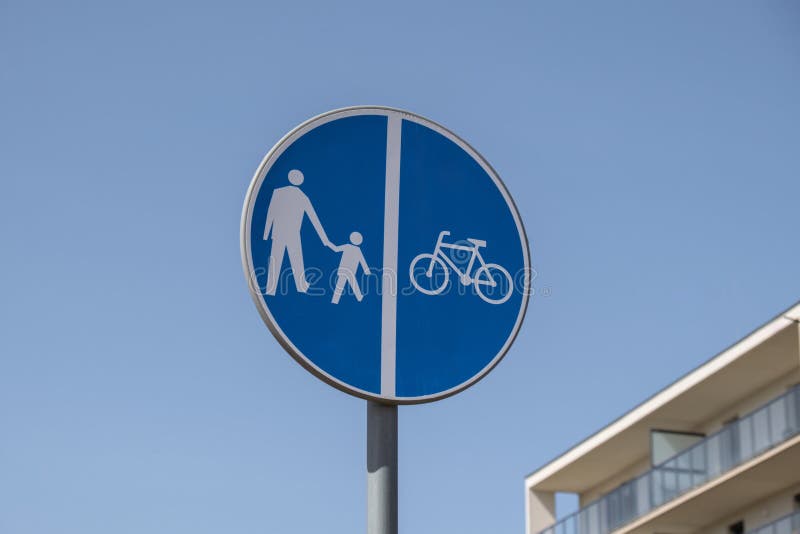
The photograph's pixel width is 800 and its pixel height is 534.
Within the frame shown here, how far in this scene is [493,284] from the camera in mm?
3842

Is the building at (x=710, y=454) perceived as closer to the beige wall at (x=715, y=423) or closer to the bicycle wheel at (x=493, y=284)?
the beige wall at (x=715, y=423)

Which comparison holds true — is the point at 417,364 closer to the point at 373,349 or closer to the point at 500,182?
the point at 373,349

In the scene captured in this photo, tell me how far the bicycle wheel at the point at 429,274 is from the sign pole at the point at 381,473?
1.18ft

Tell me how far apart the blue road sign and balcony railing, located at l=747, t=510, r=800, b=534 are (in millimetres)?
23783

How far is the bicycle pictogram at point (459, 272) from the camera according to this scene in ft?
12.1

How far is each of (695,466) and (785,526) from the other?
438 centimetres

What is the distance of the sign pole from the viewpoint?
3.34 metres

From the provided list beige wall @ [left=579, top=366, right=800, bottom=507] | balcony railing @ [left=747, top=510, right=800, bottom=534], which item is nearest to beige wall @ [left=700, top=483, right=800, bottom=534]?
balcony railing @ [left=747, top=510, right=800, bottom=534]

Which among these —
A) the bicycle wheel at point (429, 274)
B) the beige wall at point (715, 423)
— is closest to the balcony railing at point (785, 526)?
the beige wall at point (715, 423)

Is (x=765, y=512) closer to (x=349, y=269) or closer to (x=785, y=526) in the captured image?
(x=785, y=526)

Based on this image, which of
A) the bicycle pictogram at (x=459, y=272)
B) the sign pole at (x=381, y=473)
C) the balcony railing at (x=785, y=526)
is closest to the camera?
the sign pole at (x=381, y=473)

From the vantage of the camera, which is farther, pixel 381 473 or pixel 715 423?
pixel 715 423

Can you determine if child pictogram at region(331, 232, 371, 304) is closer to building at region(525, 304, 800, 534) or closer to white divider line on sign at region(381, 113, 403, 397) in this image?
white divider line on sign at region(381, 113, 403, 397)

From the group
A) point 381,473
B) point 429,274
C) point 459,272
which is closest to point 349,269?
point 429,274
